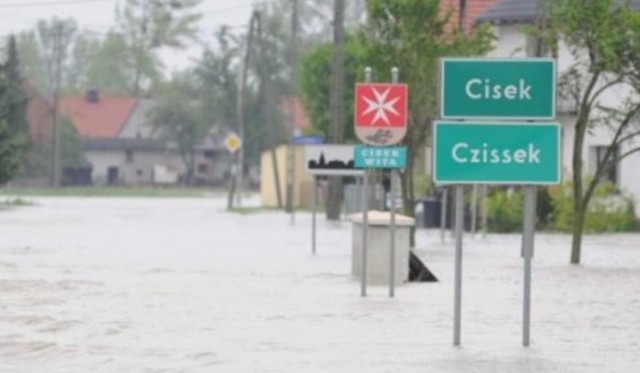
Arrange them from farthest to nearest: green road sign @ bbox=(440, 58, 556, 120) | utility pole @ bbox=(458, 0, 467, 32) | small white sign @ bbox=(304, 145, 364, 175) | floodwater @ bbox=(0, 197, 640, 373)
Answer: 1. utility pole @ bbox=(458, 0, 467, 32)
2. small white sign @ bbox=(304, 145, 364, 175)
3. green road sign @ bbox=(440, 58, 556, 120)
4. floodwater @ bbox=(0, 197, 640, 373)

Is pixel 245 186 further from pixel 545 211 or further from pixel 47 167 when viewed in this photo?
pixel 545 211

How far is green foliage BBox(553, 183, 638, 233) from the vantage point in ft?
153

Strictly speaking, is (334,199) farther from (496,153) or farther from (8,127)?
(496,153)

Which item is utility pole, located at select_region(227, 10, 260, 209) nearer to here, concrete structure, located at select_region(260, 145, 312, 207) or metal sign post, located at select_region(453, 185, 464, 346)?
concrete structure, located at select_region(260, 145, 312, 207)

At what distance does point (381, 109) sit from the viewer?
21.9 meters

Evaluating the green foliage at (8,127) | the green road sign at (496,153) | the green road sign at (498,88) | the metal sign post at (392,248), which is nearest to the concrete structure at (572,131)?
the green foliage at (8,127)

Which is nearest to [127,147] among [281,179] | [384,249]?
[281,179]

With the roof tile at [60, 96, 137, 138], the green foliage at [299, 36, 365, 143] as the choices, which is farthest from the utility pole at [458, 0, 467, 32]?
the roof tile at [60, 96, 137, 138]

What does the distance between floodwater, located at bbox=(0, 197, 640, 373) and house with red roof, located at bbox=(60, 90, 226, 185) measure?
97.5 meters

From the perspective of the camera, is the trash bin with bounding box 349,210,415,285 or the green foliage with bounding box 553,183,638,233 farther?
the green foliage with bounding box 553,183,638,233

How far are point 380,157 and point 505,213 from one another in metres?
25.9

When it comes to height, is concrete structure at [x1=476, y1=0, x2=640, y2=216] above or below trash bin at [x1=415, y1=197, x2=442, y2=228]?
above

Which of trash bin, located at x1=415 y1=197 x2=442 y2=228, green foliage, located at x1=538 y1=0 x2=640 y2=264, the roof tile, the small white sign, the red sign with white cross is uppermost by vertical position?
the roof tile

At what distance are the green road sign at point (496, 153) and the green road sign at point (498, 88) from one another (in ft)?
0.69
